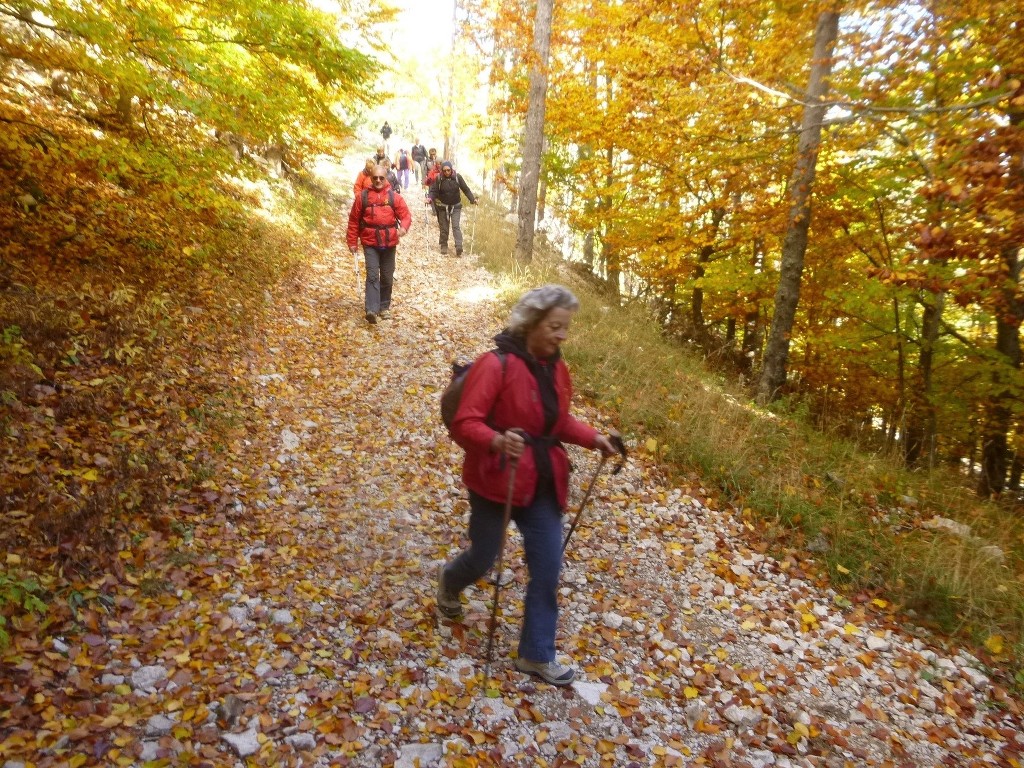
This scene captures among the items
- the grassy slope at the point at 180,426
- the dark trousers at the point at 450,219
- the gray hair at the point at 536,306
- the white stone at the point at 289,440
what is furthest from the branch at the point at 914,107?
the dark trousers at the point at 450,219

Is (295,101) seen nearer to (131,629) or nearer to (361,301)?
(361,301)

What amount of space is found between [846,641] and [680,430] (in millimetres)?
2902

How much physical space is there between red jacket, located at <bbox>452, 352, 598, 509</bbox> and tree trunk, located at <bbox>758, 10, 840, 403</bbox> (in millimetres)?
7081

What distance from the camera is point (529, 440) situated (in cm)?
330

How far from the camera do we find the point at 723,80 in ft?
31.1

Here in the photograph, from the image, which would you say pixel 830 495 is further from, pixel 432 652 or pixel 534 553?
pixel 432 652

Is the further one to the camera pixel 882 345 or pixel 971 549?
pixel 882 345

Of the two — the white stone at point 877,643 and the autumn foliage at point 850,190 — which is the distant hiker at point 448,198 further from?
the white stone at point 877,643

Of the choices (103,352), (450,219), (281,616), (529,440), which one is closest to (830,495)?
(529,440)

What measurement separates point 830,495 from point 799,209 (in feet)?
16.5

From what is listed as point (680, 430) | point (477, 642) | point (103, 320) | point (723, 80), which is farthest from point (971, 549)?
point (103, 320)

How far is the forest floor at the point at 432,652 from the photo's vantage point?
3148 millimetres

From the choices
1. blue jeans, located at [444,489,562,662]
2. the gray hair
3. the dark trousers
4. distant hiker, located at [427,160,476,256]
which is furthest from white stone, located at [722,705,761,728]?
the dark trousers

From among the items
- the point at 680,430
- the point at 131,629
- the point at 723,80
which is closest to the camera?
the point at 131,629
